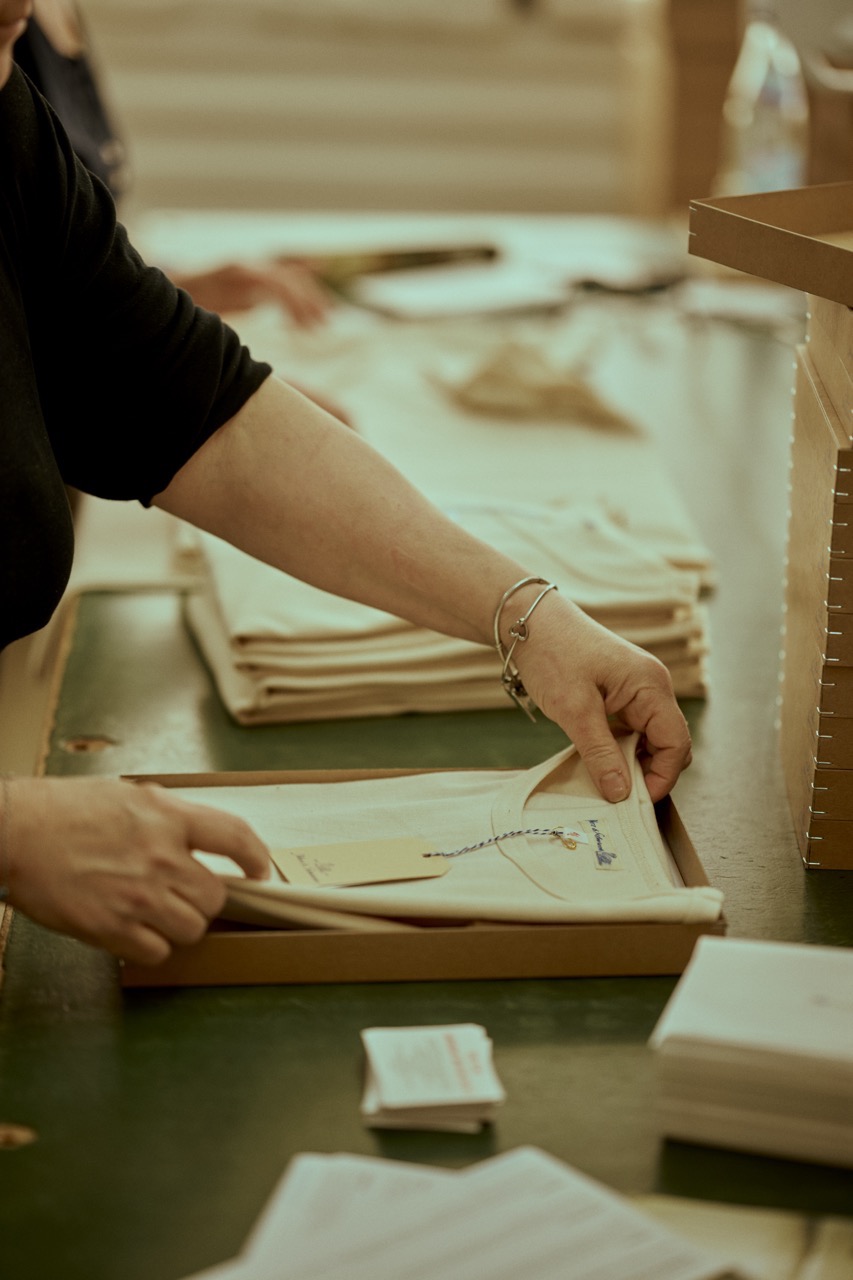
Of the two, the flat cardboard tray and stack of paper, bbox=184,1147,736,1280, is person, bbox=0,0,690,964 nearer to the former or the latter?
the flat cardboard tray

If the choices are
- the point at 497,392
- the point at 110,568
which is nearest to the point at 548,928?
the point at 110,568

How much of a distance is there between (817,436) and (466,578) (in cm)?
30

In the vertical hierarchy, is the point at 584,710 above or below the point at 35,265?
below

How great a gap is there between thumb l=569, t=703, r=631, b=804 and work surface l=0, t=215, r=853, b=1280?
3.8 inches

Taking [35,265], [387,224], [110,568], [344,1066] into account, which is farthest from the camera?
[387,224]

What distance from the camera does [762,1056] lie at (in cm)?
75

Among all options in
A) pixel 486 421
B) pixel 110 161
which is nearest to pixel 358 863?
pixel 486 421

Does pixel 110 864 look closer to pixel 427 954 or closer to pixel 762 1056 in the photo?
pixel 427 954

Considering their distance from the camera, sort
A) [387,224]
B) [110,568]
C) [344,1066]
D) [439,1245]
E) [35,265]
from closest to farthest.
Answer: [439,1245] → [344,1066] → [35,265] → [110,568] → [387,224]

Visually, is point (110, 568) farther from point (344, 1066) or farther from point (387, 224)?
point (387, 224)

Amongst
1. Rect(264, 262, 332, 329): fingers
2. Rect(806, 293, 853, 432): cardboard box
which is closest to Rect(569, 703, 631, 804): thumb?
Rect(806, 293, 853, 432): cardboard box

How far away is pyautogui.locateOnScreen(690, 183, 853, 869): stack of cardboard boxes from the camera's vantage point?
3.33ft

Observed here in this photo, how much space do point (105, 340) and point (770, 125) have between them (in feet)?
8.10

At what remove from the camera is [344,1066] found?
2.81ft
